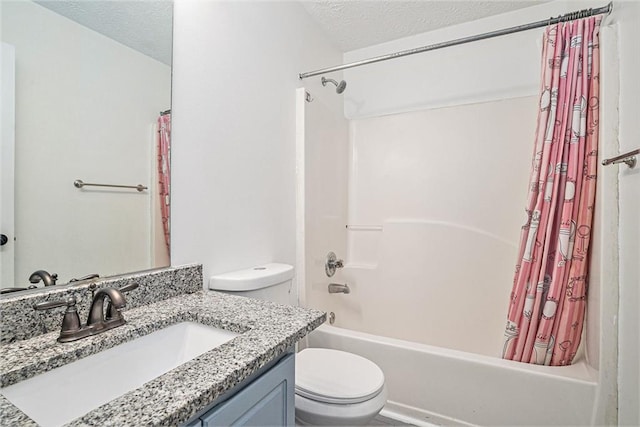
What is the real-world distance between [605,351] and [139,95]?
2008 mm

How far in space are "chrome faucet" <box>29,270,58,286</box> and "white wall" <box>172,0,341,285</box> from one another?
344 millimetres

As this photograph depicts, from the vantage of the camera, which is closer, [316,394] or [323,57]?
[316,394]

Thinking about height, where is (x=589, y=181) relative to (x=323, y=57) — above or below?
below

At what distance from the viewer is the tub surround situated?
458mm

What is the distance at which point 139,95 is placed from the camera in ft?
3.24

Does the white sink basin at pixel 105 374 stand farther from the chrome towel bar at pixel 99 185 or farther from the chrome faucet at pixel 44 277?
the chrome towel bar at pixel 99 185

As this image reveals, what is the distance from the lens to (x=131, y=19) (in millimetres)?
970

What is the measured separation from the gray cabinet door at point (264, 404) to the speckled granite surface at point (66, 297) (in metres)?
0.50

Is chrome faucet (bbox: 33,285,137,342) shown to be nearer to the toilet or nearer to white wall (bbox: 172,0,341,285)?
white wall (bbox: 172,0,341,285)

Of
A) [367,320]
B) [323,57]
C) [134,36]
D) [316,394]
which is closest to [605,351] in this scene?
[316,394]

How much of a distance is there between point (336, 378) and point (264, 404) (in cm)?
57

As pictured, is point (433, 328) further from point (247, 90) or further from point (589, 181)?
point (247, 90)

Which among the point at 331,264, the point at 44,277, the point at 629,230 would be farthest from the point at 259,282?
the point at 629,230

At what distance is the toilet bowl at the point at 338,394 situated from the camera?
107 cm
